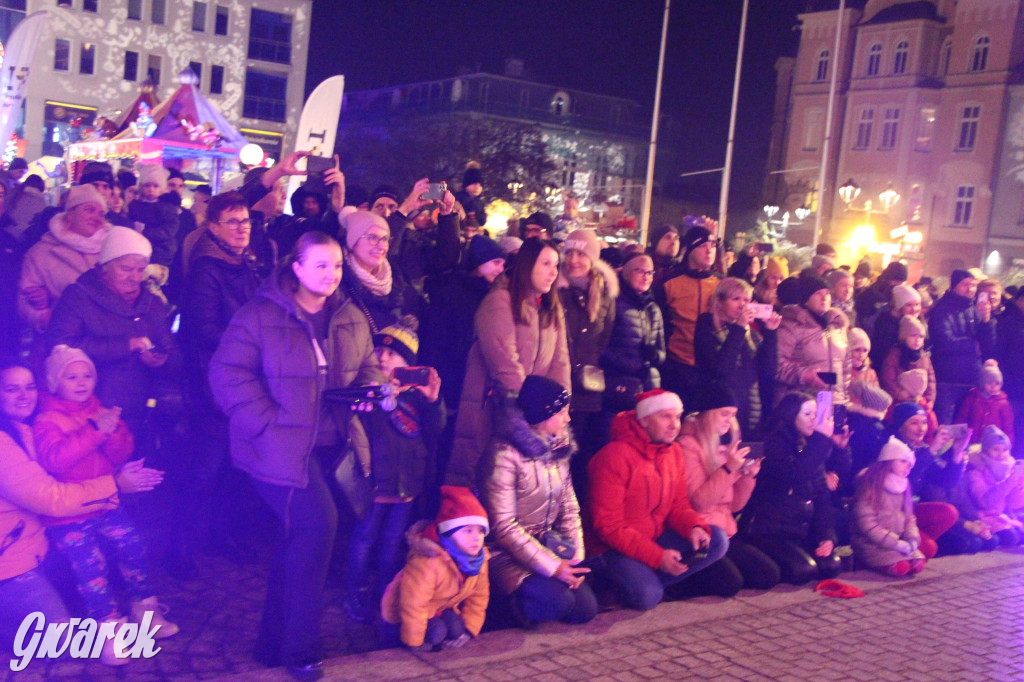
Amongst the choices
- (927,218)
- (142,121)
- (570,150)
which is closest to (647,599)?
(142,121)

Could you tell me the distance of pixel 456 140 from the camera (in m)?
42.6

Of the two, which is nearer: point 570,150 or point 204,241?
point 204,241

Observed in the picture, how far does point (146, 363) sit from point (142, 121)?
1195 cm

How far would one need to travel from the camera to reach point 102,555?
15.5ft

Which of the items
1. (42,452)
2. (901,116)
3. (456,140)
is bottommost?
(42,452)

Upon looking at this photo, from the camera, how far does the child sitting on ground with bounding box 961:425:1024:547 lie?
8312mm

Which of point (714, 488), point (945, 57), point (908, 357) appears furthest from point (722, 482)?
point (945, 57)

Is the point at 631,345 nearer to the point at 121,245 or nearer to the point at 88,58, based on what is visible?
the point at 121,245

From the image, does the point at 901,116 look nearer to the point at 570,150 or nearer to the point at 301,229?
the point at 570,150

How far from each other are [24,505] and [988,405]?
8.32 metres

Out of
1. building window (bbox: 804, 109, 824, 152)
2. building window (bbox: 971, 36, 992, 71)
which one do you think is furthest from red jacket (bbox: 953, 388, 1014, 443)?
building window (bbox: 804, 109, 824, 152)

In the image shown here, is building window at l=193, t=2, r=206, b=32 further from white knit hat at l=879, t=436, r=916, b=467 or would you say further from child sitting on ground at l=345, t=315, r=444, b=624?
child sitting on ground at l=345, t=315, r=444, b=624

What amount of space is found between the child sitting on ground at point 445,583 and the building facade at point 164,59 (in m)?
42.8

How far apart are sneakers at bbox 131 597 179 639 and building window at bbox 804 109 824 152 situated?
48.5 metres
